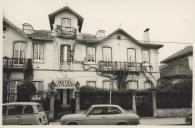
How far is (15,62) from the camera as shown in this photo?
324 inches

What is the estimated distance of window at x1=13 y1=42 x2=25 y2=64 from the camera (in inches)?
316

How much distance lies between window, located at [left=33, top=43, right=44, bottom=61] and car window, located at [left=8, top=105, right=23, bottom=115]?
1936 millimetres

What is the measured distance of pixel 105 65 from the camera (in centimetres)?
912

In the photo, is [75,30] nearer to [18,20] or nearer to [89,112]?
[18,20]

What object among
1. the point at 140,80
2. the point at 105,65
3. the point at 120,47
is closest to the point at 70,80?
the point at 105,65

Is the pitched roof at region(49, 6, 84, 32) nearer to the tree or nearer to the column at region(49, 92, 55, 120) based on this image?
the tree

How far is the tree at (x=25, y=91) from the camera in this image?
26.0 ft

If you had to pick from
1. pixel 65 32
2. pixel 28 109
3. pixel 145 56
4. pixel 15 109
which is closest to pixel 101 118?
pixel 28 109

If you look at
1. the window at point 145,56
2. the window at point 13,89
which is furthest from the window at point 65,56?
Answer: the window at point 145,56

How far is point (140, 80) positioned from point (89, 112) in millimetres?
3369

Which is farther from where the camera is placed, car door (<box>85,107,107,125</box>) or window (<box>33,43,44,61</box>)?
window (<box>33,43,44,61</box>)

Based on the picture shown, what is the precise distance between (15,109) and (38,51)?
2388 mm

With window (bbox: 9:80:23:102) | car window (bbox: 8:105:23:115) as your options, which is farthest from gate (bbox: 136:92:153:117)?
car window (bbox: 8:105:23:115)

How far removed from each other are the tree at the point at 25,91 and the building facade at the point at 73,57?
0.55 ft
